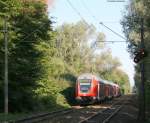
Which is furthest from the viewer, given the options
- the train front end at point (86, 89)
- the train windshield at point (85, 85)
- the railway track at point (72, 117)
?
the train windshield at point (85, 85)

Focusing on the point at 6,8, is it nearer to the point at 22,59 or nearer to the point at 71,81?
the point at 22,59

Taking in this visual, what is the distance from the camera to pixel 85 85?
5978cm

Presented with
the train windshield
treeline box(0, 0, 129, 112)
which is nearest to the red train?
the train windshield

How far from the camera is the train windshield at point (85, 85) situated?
2343 inches

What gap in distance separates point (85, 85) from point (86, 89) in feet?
1.57

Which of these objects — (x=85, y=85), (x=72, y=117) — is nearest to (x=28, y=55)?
(x=72, y=117)

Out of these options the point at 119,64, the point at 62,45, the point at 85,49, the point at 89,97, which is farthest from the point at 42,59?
the point at 119,64

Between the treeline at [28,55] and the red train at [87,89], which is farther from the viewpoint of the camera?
the red train at [87,89]

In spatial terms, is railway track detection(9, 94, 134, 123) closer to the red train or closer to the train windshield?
the red train

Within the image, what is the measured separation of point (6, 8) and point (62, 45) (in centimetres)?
6083

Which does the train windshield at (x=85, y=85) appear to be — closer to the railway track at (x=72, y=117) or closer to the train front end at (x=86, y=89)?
the train front end at (x=86, y=89)

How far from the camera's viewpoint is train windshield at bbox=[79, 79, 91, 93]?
5950 centimetres

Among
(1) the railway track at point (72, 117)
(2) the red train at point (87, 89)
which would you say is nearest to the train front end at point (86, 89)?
(2) the red train at point (87, 89)

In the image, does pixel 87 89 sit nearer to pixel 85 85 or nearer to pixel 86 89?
pixel 86 89
